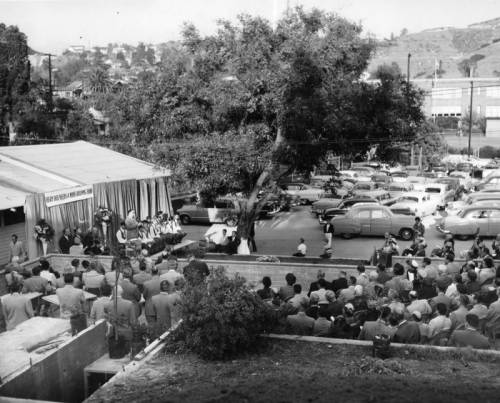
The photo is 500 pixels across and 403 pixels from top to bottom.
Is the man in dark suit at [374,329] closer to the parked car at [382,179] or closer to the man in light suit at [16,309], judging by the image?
the man in light suit at [16,309]

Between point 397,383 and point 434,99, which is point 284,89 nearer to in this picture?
point 397,383

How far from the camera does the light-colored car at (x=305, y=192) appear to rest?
1385 inches

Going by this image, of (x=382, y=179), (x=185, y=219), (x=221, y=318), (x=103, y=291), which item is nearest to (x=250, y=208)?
(x=185, y=219)

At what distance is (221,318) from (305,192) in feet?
88.1

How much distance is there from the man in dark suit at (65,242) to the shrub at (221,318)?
35.4 ft

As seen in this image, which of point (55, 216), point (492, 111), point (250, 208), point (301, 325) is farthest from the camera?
point (492, 111)

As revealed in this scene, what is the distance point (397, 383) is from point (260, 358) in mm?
1992

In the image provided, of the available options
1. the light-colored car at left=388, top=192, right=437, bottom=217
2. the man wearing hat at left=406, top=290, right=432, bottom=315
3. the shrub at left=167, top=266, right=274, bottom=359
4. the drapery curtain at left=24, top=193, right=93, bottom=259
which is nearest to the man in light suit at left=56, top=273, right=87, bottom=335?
the shrub at left=167, top=266, right=274, bottom=359

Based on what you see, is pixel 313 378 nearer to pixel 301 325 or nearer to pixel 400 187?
pixel 301 325

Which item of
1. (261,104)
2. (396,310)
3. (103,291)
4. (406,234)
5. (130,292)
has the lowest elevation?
(406,234)

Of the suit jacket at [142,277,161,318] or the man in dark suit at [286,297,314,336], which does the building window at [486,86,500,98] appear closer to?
the suit jacket at [142,277,161,318]

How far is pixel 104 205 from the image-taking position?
72.8ft

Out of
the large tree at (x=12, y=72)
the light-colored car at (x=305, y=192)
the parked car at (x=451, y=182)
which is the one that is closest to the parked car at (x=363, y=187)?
the light-colored car at (x=305, y=192)

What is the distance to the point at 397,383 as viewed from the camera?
8234 millimetres
